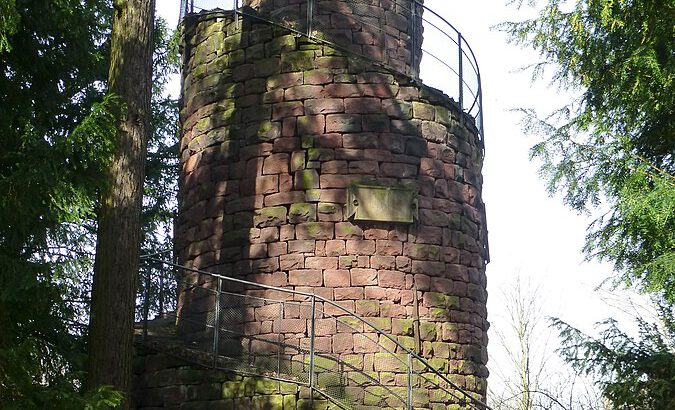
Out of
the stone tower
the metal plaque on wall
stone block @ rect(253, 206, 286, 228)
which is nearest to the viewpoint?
the stone tower

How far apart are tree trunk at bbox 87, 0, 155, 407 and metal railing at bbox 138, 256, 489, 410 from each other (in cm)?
151

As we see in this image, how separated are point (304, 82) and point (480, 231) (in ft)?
9.02

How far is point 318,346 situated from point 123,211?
2.75m

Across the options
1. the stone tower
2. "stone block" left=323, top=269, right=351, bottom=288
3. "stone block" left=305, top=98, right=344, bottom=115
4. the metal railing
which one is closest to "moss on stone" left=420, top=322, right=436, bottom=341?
the stone tower

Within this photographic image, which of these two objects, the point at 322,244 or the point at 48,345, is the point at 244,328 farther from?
the point at 48,345

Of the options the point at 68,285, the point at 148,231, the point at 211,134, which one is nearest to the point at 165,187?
the point at 148,231

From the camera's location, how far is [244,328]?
10.7 metres

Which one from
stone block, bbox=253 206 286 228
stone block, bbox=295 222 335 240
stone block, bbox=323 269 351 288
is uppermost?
stone block, bbox=253 206 286 228

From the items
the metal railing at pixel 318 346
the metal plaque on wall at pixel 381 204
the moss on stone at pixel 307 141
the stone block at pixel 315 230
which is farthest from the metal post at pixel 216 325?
the moss on stone at pixel 307 141

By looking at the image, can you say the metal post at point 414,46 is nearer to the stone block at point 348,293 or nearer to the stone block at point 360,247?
the stone block at point 360,247

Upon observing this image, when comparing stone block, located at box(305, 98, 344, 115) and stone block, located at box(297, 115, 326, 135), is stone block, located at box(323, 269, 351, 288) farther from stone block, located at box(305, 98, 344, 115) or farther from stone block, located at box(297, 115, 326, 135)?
stone block, located at box(305, 98, 344, 115)

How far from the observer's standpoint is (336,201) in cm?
1105

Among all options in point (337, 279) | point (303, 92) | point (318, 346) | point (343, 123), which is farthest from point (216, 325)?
point (303, 92)

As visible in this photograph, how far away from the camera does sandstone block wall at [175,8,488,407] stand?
10828 millimetres
